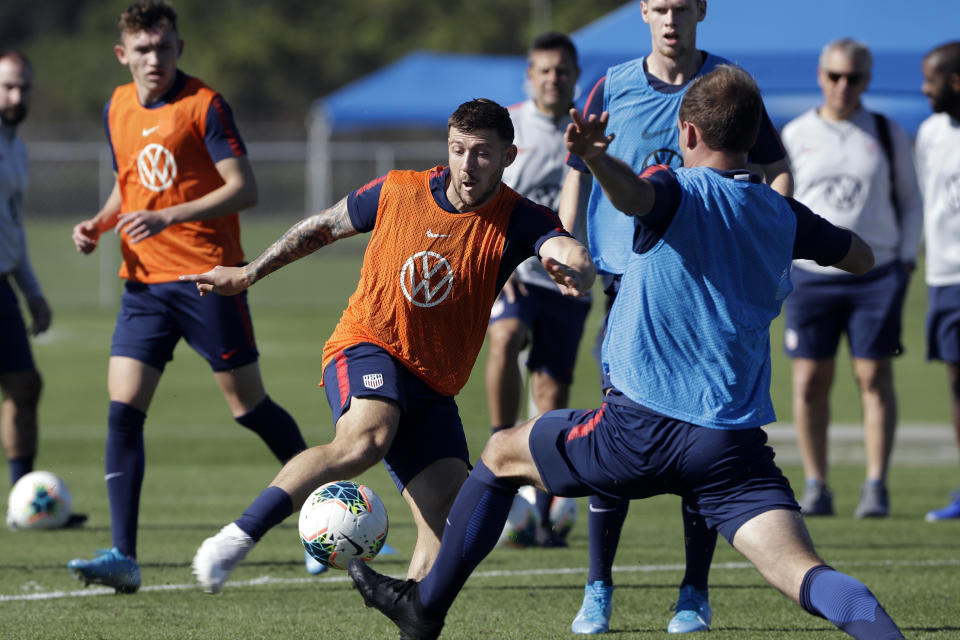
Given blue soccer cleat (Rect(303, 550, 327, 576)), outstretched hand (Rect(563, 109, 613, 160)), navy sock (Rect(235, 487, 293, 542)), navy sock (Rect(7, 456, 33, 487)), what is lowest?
navy sock (Rect(7, 456, 33, 487))

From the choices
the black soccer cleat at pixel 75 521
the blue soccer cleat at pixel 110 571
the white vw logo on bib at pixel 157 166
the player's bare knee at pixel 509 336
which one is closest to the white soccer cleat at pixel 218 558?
the blue soccer cleat at pixel 110 571

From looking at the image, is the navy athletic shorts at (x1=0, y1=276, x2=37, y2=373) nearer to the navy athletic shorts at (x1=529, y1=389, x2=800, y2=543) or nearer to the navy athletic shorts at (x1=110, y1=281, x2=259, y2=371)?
the navy athletic shorts at (x1=110, y1=281, x2=259, y2=371)

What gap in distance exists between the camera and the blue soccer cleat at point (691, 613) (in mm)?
5281

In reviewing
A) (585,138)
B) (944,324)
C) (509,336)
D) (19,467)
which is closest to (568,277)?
(585,138)

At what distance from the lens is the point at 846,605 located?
12.8 ft

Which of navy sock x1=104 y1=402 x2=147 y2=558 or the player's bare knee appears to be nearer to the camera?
navy sock x1=104 y1=402 x2=147 y2=558

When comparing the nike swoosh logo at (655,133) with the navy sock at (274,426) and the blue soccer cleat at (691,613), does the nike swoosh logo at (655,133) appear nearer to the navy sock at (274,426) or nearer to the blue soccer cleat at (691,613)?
the blue soccer cleat at (691,613)

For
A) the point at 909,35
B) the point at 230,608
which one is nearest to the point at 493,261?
the point at 230,608

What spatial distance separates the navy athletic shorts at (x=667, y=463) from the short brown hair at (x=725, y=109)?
834 mm

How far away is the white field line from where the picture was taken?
19.6 ft

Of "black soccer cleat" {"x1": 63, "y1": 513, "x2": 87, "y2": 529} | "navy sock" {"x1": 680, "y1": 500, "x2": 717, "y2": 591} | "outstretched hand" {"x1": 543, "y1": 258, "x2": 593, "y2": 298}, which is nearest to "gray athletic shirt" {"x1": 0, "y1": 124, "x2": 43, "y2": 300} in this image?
"black soccer cleat" {"x1": 63, "y1": 513, "x2": 87, "y2": 529}

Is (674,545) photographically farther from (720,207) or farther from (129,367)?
(720,207)

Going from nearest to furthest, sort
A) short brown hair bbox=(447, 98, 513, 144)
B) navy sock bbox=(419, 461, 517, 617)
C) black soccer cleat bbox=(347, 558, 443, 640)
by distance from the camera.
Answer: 1. navy sock bbox=(419, 461, 517, 617)
2. black soccer cleat bbox=(347, 558, 443, 640)
3. short brown hair bbox=(447, 98, 513, 144)

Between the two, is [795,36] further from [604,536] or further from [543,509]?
[604,536]
